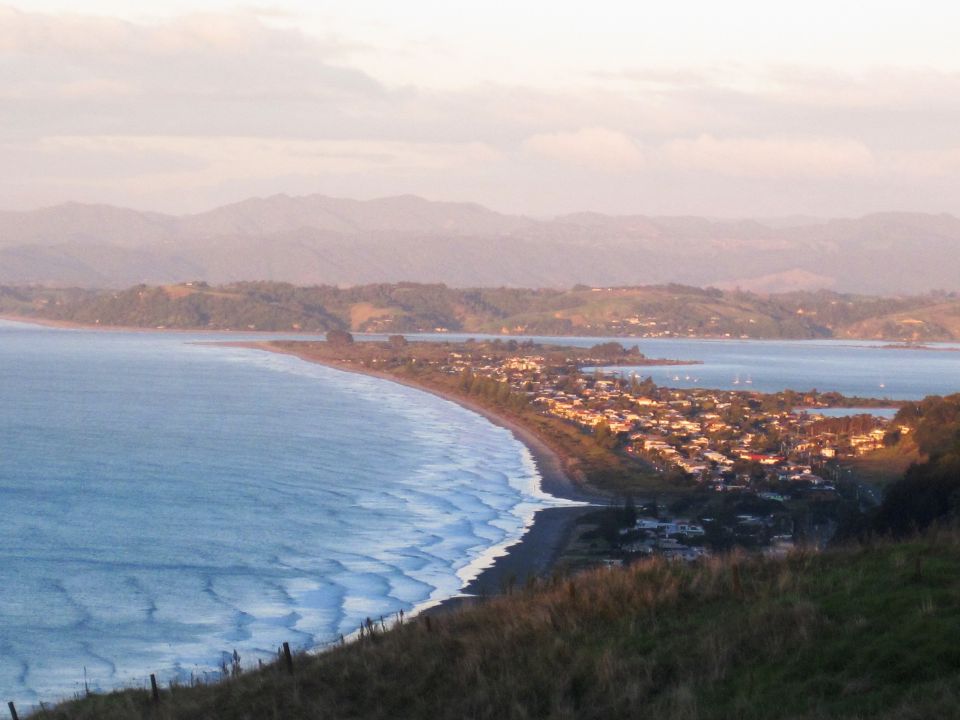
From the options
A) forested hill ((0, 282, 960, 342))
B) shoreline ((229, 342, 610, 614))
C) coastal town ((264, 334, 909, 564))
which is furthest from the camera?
forested hill ((0, 282, 960, 342))

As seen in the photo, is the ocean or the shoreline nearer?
the ocean

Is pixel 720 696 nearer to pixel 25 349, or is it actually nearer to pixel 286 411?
pixel 286 411

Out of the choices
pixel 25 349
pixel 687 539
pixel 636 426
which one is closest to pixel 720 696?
pixel 687 539

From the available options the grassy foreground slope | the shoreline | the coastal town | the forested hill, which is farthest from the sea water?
the forested hill

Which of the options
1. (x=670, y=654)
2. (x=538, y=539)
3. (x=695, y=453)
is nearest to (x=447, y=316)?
(x=695, y=453)

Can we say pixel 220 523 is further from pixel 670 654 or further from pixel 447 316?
pixel 447 316

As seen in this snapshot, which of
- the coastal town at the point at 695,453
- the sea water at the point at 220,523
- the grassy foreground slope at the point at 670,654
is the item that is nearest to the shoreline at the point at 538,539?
the sea water at the point at 220,523

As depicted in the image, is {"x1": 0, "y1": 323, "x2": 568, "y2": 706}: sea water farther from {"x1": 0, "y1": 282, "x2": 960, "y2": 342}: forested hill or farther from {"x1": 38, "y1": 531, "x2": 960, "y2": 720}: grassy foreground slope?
{"x1": 0, "y1": 282, "x2": 960, "y2": 342}: forested hill

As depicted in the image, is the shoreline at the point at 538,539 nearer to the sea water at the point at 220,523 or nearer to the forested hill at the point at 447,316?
the sea water at the point at 220,523
